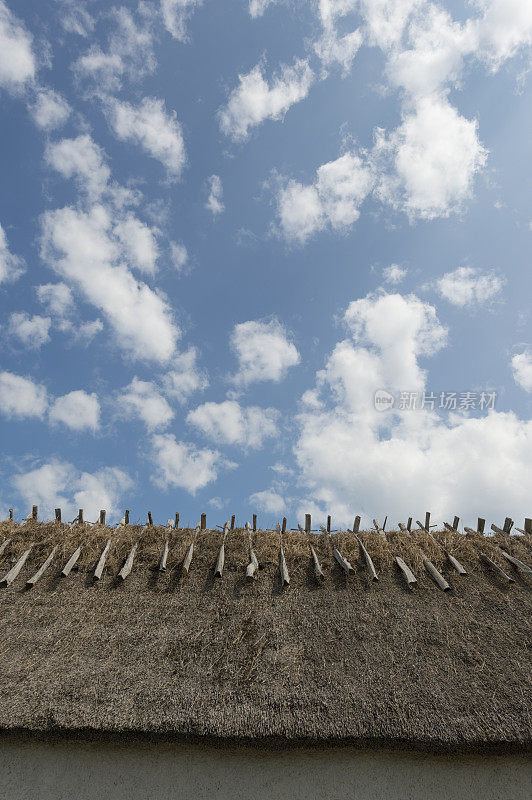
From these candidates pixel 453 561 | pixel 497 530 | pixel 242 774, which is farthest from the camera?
pixel 497 530

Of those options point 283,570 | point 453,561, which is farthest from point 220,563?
point 453,561

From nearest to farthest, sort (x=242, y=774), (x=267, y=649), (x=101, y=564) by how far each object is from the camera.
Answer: (x=242, y=774)
(x=267, y=649)
(x=101, y=564)

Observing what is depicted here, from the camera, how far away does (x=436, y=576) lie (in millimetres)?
7488

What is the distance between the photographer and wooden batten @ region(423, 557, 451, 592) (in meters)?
7.20

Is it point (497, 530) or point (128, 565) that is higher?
point (497, 530)

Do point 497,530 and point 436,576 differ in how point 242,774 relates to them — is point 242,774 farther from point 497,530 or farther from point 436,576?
point 497,530

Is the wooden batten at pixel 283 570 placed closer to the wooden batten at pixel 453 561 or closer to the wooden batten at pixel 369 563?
the wooden batten at pixel 369 563

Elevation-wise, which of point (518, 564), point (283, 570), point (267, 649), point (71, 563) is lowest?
point (267, 649)

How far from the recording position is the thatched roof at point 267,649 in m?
4.95

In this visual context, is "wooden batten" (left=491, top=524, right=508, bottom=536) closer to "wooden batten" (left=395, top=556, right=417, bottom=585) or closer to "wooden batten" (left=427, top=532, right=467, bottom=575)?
"wooden batten" (left=427, top=532, right=467, bottom=575)

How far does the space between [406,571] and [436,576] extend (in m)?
0.55

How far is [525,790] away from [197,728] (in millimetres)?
4313

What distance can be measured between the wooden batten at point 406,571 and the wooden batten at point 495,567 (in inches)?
66.6

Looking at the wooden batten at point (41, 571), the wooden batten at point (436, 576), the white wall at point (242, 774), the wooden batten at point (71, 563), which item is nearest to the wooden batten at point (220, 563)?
the white wall at point (242, 774)
